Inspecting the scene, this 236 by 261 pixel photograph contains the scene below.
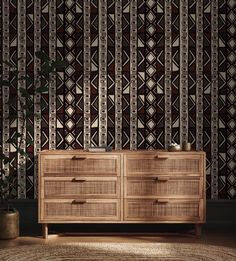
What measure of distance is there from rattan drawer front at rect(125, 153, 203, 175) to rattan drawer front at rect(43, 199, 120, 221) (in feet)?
1.18

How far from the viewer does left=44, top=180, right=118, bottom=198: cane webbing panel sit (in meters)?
5.16

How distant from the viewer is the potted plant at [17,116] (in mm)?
5215

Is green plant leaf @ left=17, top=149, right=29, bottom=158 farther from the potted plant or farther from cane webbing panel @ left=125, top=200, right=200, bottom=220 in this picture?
cane webbing panel @ left=125, top=200, right=200, bottom=220

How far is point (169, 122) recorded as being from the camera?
5695 mm

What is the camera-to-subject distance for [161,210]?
521 cm

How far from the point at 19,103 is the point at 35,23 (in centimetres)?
81

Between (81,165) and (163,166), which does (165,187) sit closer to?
(163,166)

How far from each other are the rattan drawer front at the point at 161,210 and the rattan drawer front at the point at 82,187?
188 mm

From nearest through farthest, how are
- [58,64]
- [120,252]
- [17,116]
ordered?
[120,252] < [58,64] < [17,116]

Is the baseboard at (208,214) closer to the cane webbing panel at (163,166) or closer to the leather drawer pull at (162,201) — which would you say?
the leather drawer pull at (162,201)

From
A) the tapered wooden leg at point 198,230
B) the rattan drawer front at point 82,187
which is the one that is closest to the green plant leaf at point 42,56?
the rattan drawer front at point 82,187

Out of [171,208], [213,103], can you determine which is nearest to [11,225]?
[171,208]

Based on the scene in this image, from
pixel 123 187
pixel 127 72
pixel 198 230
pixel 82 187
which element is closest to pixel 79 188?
pixel 82 187

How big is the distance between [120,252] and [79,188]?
83 centimetres
